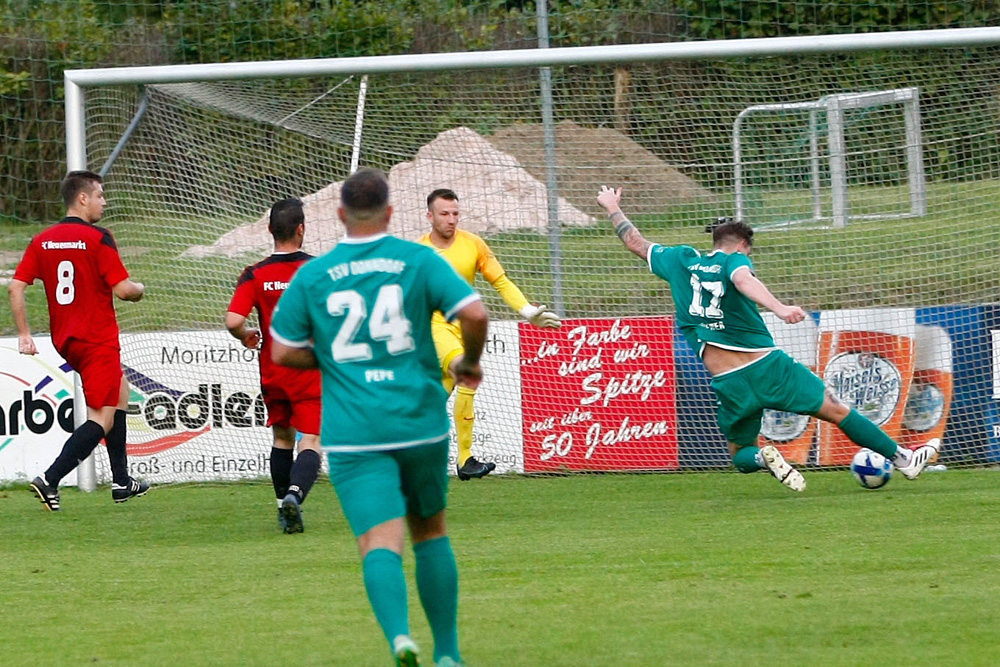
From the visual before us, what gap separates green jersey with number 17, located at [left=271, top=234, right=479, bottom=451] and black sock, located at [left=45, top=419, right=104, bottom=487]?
459 cm

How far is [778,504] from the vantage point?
8.50 metres

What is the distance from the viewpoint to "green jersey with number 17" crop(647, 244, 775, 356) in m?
8.68

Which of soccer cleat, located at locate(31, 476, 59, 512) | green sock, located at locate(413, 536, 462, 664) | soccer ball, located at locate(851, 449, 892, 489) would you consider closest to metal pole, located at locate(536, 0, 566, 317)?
soccer ball, located at locate(851, 449, 892, 489)

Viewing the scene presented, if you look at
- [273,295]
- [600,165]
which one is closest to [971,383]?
[600,165]

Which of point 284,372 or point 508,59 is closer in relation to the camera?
point 284,372

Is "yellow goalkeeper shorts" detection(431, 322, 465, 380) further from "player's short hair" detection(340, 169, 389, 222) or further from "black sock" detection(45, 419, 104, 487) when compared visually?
"player's short hair" detection(340, 169, 389, 222)

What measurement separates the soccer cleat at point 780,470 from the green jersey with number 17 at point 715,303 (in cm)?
69

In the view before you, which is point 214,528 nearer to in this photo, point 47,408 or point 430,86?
point 47,408

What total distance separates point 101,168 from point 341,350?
726 centimetres

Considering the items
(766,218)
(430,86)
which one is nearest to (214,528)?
(430,86)

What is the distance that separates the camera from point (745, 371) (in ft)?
28.7

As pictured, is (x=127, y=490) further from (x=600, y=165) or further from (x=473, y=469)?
(x=600, y=165)

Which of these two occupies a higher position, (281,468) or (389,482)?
(389,482)

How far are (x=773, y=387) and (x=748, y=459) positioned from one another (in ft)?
1.68
